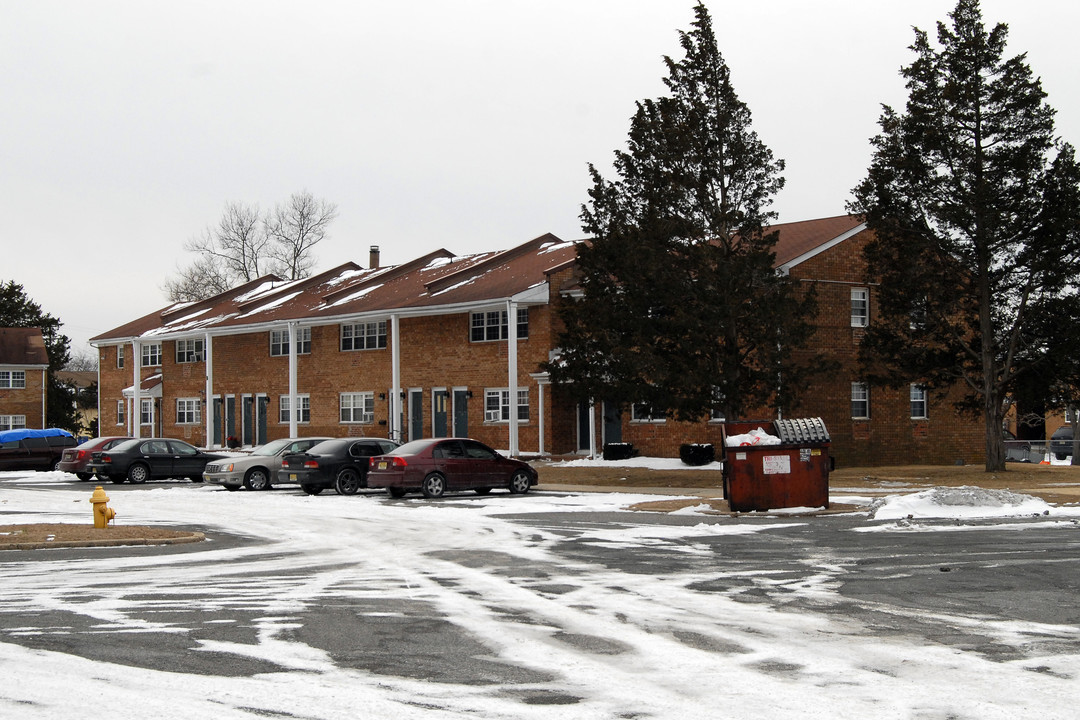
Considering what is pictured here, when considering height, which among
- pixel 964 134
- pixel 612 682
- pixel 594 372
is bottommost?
pixel 612 682

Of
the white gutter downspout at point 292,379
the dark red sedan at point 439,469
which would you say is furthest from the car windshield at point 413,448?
the white gutter downspout at point 292,379

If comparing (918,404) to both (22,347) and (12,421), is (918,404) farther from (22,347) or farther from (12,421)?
(22,347)

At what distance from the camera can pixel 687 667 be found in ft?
26.9

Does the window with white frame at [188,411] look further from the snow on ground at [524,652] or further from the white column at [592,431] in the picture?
the snow on ground at [524,652]

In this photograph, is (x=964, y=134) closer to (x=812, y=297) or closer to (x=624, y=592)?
(x=812, y=297)

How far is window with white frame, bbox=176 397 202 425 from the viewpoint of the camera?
56.8 m

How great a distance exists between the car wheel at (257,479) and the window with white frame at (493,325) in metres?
13.2

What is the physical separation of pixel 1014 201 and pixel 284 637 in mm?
26827

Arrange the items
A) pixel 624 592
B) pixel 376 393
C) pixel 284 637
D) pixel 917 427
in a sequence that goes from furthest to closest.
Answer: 1. pixel 376 393
2. pixel 917 427
3. pixel 624 592
4. pixel 284 637

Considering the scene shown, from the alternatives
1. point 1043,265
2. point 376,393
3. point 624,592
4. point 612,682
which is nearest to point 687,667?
point 612,682

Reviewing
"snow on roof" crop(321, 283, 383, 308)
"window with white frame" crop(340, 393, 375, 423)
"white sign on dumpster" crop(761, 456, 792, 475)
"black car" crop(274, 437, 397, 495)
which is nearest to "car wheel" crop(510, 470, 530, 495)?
"black car" crop(274, 437, 397, 495)

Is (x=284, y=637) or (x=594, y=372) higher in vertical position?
(x=594, y=372)

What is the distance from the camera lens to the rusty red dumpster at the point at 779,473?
70.1 feet

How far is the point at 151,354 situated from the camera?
61.7 m
